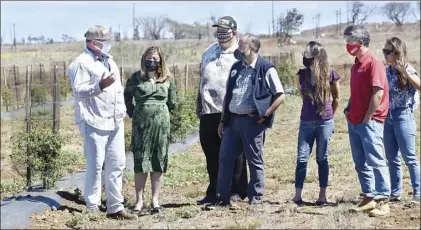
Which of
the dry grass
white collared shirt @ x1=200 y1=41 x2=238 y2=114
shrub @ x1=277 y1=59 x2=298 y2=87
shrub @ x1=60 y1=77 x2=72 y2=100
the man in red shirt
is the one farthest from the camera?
shrub @ x1=277 y1=59 x2=298 y2=87

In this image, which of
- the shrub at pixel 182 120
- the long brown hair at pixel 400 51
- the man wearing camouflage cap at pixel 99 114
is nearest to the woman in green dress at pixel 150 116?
the man wearing camouflage cap at pixel 99 114

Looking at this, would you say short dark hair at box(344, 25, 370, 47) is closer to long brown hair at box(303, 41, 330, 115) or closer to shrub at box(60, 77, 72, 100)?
long brown hair at box(303, 41, 330, 115)

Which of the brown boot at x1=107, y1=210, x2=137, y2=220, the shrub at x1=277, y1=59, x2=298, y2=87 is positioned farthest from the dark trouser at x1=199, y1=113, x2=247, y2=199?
the shrub at x1=277, y1=59, x2=298, y2=87

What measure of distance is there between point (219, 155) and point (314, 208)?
105 cm

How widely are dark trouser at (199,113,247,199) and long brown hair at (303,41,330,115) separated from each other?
963 mm

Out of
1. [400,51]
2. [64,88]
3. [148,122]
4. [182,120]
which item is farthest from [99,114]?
[64,88]

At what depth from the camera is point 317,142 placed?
21.1 ft

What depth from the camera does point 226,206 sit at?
634 centimetres

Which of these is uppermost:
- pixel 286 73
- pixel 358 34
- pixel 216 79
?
pixel 286 73

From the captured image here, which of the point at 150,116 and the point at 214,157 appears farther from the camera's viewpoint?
the point at 214,157

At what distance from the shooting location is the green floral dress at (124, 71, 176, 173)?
614 centimetres

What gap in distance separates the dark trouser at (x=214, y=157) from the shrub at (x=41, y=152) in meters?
1.59

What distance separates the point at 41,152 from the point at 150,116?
154 centimetres

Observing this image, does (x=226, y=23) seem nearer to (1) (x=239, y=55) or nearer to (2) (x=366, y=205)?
(1) (x=239, y=55)
